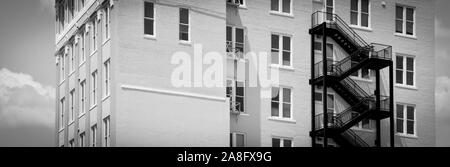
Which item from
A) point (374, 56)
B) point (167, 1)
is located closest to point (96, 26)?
point (167, 1)

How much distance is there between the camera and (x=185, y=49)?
65.7 m

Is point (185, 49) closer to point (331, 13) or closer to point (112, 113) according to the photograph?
point (112, 113)

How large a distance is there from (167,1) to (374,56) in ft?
→ 47.5

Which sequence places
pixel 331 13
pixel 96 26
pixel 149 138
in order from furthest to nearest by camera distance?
1. pixel 331 13
2. pixel 96 26
3. pixel 149 138

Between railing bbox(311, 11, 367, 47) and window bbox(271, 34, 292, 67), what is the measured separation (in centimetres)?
223

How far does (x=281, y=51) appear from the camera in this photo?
70.9 m

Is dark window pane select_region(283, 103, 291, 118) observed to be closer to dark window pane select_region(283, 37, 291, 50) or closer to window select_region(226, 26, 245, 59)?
dark window pane select_region(283, 37, 291, 50)

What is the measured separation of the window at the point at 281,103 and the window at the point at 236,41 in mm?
3155

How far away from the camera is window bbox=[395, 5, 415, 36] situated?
249 feet

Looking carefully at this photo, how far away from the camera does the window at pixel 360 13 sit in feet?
244

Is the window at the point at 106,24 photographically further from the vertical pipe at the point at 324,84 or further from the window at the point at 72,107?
the vertical pipe at the point at 324,84

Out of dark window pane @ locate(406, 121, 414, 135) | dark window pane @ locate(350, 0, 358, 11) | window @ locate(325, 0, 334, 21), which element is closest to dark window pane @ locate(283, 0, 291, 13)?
window @ locate(325, 0, 334, 21)

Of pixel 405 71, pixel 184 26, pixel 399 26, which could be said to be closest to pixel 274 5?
pixel 184 26

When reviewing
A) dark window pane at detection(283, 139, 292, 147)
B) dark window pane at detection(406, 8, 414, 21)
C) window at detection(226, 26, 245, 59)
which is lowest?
dark window pane at detection(283, 139, 292, 147)
